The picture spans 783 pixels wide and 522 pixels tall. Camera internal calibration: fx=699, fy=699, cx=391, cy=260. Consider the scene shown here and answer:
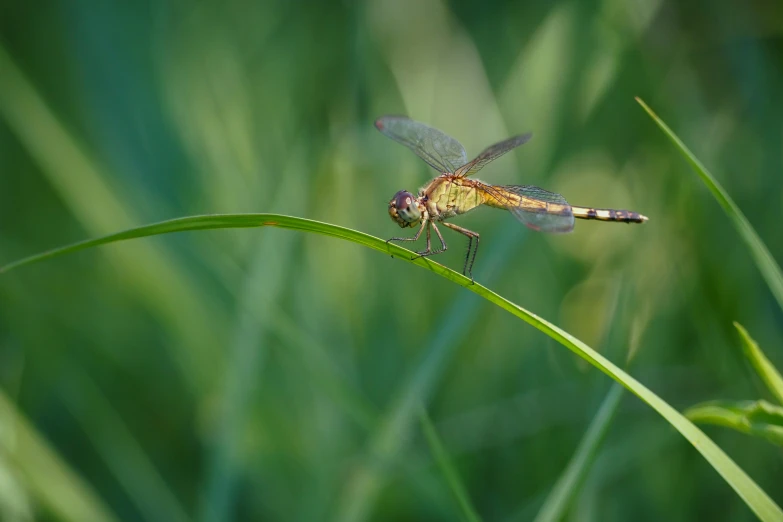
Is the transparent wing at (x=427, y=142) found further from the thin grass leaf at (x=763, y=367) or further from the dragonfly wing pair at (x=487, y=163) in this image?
the thin grass leaf at (x=763, y=367)

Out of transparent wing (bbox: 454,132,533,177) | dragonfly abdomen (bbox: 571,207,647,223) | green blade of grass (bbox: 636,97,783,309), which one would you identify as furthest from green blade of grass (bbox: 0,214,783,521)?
dragonfly abdomen (bbox: 571,207,647,223)

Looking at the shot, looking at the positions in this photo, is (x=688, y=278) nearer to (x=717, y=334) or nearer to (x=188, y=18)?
(x=717, y=334)

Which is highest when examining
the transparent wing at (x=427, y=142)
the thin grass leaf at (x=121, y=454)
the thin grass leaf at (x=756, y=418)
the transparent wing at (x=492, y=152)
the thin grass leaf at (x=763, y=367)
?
the transparent wing at (x=427, y=142)

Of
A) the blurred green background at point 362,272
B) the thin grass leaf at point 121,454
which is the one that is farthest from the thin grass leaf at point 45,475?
the thin grass leaf at point 121,454

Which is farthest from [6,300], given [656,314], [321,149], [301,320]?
[656,314]

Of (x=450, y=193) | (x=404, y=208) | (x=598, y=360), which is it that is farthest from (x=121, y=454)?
(x=598, y=360)

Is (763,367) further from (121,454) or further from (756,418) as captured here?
(121,454)
